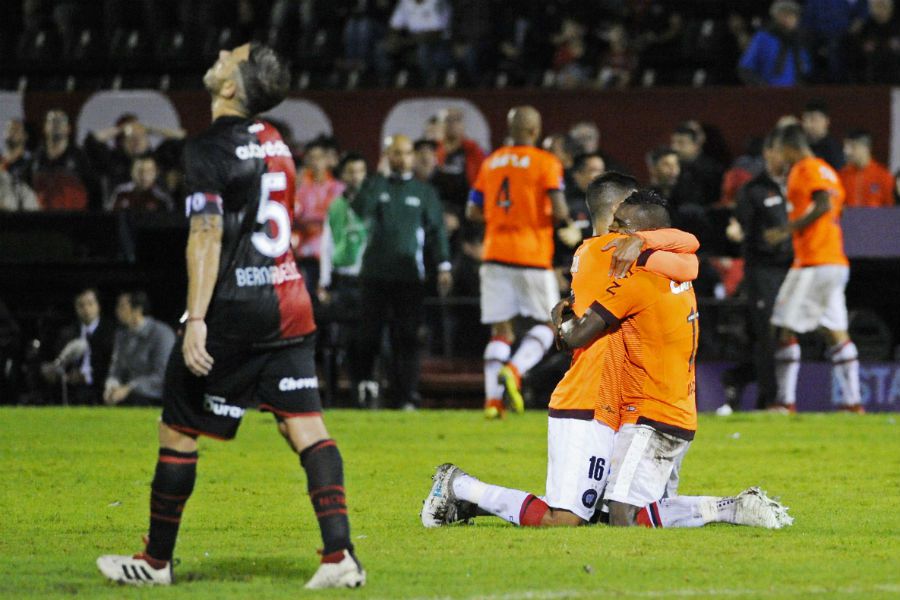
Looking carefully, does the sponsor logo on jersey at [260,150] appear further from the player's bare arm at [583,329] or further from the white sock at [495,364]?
the white sock at [495,364]


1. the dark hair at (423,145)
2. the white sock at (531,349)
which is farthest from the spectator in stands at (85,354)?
the white sock at (531,349)

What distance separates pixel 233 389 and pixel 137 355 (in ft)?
29.7

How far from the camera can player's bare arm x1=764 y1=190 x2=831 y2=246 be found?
13539mm

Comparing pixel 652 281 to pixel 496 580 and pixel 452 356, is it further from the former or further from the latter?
pixel 452 356

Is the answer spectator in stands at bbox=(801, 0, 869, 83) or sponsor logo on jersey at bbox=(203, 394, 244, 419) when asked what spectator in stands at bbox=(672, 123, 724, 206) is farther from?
sponsor logo on jersey at bbox=(203, 394, 244, 419)

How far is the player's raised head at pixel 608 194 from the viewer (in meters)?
7.72

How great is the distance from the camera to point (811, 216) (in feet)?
44.5

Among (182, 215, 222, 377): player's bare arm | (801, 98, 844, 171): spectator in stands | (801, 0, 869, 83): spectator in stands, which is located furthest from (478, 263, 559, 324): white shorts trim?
(182, 215, 222, 377): player's bare arm

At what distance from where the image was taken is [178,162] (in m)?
17.3

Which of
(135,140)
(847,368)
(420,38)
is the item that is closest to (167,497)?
(847,368)

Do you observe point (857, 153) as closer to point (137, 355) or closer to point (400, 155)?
point (400, 155)

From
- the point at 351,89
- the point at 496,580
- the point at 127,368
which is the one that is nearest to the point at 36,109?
the point at 351,89

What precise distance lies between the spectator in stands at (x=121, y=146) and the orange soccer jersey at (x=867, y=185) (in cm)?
695

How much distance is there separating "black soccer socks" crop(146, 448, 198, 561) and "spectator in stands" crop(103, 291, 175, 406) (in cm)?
873
